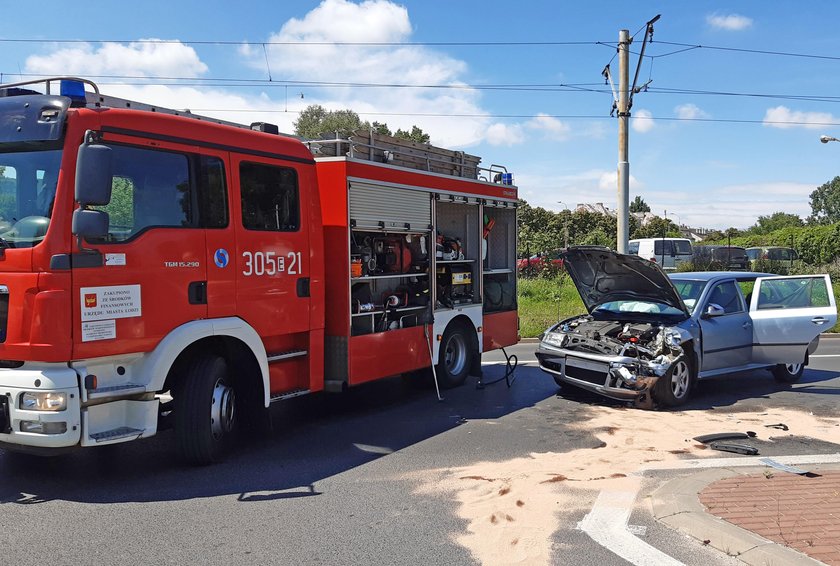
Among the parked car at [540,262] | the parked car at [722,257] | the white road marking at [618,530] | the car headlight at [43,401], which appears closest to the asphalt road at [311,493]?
the white road marking at [618,530]

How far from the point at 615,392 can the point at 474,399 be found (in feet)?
6.18

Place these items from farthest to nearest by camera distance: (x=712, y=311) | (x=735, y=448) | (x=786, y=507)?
(x=712, y=311) < (x=735, y=448) < (x=786, y=507)

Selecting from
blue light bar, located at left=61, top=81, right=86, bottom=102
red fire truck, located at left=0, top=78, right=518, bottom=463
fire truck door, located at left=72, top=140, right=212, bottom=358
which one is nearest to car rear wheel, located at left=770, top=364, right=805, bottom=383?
red fire truck, located at left=0, top=78, right=518, bottom=463

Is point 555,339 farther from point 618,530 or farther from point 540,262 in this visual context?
point 540,262

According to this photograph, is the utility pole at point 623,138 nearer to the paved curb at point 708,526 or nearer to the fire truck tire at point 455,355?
the fire truck tire at point 455,355

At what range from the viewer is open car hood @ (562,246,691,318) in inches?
348

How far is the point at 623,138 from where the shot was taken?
632 inches

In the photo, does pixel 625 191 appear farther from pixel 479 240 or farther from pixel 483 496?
pixel 483 496

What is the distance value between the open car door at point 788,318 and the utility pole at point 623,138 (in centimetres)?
604

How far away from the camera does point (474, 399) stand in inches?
368

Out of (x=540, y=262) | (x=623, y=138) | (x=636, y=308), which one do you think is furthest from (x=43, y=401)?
(x=540, y=262)

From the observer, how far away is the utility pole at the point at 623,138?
52.2 feet

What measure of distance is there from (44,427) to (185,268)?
5.26ft

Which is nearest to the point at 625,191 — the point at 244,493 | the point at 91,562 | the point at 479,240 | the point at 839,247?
the point at 479,240
